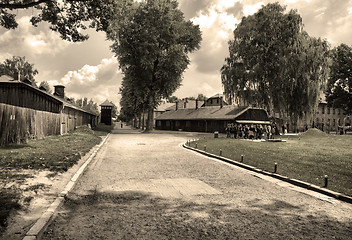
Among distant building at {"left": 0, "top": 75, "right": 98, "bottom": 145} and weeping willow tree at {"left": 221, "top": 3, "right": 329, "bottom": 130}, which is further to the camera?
weeping willow tree at {"left": 221, "top": 3, "right": 329, "bottom": 130}

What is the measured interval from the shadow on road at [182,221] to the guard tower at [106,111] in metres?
65.8

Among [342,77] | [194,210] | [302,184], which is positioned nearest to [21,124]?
[194,210]

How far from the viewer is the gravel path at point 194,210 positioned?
12.9 ft

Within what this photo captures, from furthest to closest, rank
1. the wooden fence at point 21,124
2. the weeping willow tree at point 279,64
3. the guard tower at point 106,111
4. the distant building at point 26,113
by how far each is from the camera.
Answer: the guard tower at point 106,111 < the weeping willow tree at point 279,64 < the distant building at point 26,113 < the wooden fence at point 21,124

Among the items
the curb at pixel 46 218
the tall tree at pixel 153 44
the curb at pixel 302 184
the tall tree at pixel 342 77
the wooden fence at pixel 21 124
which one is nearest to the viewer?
the curb at pixel 46 218

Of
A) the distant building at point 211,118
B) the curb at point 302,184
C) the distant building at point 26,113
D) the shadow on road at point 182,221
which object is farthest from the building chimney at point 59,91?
the shadow on road at point 182,221

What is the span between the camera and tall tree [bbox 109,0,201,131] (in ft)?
117

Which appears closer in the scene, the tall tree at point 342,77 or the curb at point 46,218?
the curb at point 46,218

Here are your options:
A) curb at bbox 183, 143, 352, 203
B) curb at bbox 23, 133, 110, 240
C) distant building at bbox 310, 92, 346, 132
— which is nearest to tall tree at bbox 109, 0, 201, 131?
curb at bbox 183, 143, 352, 203

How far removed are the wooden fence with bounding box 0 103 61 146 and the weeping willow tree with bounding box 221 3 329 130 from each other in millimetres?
23262

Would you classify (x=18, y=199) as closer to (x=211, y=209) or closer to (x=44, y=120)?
(x=211, y=209)

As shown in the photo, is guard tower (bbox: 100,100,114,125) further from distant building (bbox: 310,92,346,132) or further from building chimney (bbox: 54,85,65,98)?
distant building (bbox: 310,92,346,132)

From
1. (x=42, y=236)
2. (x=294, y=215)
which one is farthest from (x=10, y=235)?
(x=294, y=215)

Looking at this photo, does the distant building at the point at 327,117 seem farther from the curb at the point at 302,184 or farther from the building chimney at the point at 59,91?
the curb at the point at 302,184
